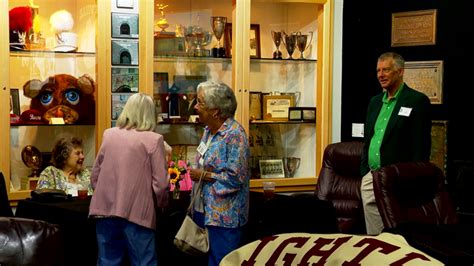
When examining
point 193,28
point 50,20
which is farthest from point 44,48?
point 193,28

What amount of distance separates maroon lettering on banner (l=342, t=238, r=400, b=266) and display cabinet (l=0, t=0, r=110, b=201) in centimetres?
390

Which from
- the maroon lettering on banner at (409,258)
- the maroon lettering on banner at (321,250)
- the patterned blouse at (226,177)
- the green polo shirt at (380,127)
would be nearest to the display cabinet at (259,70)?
the green polo shirt at (380,127)

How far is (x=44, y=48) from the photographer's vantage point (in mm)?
5848

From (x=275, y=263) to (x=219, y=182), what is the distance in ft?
6.94

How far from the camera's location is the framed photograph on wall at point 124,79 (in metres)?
5.88

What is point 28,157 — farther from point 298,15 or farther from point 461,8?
point 461,8

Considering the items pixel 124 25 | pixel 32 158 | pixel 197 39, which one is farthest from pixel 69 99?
pixel 197 39

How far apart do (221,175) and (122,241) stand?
2.47 feet

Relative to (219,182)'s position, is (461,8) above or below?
above

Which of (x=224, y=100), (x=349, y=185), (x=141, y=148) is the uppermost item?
(x=224, y=100)

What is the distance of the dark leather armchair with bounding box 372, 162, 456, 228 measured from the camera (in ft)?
13.7

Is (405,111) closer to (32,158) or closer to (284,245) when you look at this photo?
(32,158)

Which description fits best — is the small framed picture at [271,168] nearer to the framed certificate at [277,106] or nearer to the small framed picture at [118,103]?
the framed certificate at [277,106]

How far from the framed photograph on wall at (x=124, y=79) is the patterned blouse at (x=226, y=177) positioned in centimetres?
171
